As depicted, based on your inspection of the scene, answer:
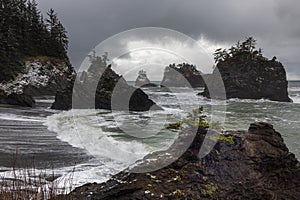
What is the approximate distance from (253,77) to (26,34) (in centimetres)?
3951

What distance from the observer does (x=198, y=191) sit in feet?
12.2

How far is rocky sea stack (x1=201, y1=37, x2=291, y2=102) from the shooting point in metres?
49.2

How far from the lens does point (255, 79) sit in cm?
5088

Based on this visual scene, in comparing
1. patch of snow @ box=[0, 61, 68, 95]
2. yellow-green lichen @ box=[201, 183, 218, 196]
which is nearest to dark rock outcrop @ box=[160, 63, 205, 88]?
yellow-green lichen @ box=[201, 183, 218, 196]

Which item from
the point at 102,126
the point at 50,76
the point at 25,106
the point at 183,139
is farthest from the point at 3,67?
the point at 183,139

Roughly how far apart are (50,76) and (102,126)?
2818 centimetres

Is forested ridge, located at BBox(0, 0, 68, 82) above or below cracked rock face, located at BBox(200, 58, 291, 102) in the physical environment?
above

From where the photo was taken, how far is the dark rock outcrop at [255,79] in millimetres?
49062

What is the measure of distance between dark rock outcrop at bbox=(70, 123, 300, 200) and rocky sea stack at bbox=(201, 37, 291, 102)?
43706mm

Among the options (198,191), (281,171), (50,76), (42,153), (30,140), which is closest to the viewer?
(198,191)

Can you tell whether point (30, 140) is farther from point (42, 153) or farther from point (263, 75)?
point (263, 75)

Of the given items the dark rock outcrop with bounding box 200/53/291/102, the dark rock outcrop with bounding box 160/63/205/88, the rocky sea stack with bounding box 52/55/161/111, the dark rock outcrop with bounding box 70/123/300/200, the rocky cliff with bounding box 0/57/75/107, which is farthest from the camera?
the dark rock outcrop with bounding box 200/53/291/102

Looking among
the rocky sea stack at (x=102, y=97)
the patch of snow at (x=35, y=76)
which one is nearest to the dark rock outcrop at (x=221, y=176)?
the rocky sea stack at (x=102, y=97)

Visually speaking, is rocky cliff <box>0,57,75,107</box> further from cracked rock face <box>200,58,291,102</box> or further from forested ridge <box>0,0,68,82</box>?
cracked rock face <box>200,58,291,102</box>
